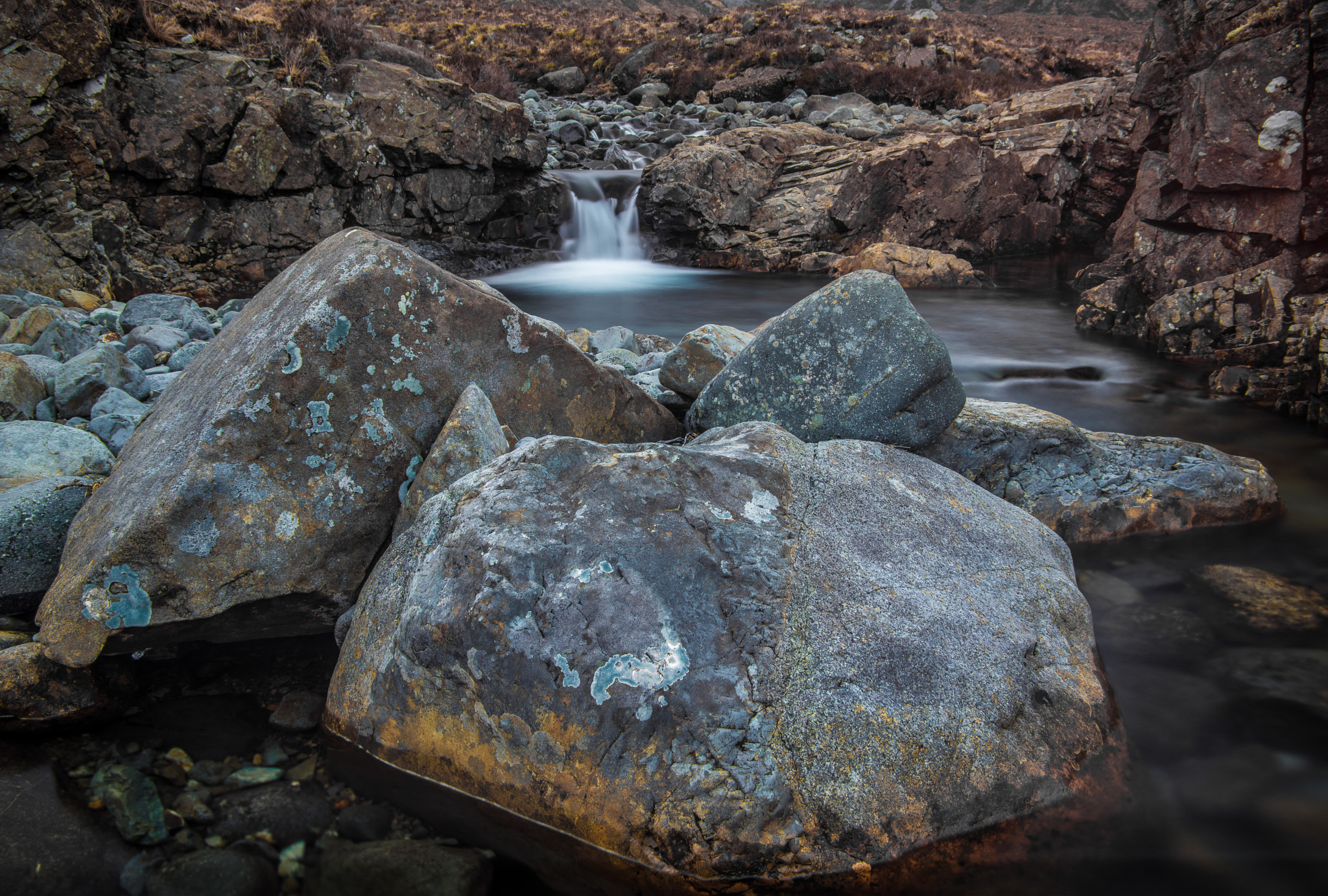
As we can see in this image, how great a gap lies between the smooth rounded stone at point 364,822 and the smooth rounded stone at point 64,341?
16.8ft

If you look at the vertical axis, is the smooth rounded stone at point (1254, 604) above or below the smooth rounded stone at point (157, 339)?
below

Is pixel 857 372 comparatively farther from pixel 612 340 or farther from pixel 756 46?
pixel 756 46

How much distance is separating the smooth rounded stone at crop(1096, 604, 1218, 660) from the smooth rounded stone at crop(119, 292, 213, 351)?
23.3ft

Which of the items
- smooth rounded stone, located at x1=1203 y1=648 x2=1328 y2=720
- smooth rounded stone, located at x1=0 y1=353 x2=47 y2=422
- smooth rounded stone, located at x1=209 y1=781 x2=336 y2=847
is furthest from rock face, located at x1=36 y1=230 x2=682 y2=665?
smooth rounded stone, located at x1=1203 y1=648 x2=1328 y2=720

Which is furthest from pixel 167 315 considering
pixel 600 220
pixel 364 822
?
pixel 600 220

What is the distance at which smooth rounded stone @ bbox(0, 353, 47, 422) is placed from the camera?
4219 millimetres

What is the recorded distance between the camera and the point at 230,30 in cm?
1160

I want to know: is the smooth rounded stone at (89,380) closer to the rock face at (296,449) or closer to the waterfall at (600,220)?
the rock face at (296,449)

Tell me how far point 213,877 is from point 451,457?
150 centimetres

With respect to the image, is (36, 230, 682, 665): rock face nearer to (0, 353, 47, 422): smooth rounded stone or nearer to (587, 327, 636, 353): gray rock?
(0, 353, 47, 422): smooth rounded stone

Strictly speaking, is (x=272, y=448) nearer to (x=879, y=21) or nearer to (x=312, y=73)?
(x=312, y=73)

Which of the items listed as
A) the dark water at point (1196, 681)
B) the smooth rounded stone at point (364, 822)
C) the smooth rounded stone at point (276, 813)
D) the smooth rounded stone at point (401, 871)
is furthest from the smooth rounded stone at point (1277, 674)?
the smooth rounded stone at point (276, 813)

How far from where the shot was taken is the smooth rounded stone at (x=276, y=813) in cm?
214

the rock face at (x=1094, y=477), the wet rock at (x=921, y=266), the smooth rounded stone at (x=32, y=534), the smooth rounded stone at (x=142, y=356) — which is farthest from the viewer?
the wet rock at (x=921, y=266)
